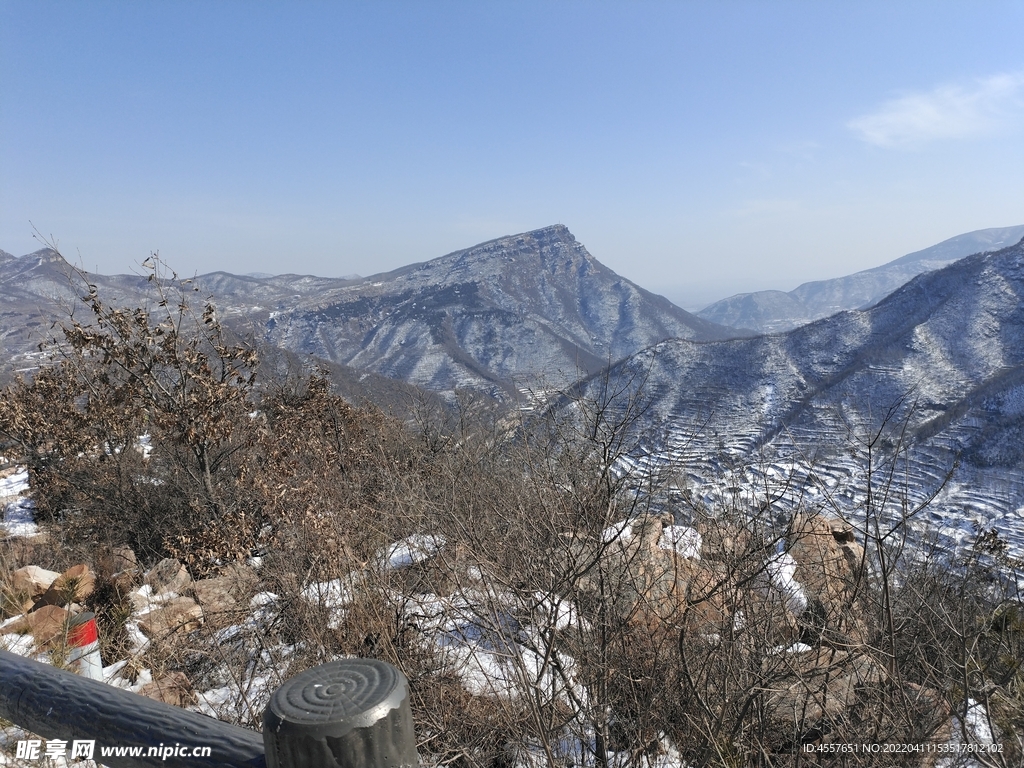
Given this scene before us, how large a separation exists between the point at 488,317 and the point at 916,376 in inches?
3495

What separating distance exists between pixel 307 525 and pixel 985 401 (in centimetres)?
5503

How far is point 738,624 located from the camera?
3.46m

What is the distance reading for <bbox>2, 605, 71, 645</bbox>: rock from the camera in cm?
418

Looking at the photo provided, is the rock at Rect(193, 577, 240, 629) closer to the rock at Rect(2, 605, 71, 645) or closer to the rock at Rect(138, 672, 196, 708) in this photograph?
the rock at Rect(138, 672, 196, 708)

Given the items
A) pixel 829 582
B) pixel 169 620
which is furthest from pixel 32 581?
pixel 829 582

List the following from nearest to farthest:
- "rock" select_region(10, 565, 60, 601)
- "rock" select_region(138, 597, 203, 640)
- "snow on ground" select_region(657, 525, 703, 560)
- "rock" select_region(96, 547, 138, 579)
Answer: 1. "snow on ground" select_region(657, 525, 703, 560)
2. "rock" select_region(138, 597, 203, 640)
3. "rock" select_region(10, 565, 60, 601)
4. "rock" select_region(96, 547, 138, 579)

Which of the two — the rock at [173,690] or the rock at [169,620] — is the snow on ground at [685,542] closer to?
the rock at [173,690]

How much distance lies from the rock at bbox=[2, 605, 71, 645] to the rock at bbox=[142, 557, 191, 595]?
3.57 feet

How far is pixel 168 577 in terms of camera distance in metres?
6.02

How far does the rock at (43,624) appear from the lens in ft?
13.7

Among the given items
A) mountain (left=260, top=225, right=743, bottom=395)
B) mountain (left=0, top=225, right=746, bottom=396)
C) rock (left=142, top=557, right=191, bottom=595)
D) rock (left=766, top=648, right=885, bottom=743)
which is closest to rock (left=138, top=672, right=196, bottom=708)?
rock (left=142, top=557, right=191, bottom=595)

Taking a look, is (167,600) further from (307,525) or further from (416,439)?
(416,439)

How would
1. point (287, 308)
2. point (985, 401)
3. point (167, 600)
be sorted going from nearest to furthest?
point (167, 600), point (985, 401), point (287, 308)

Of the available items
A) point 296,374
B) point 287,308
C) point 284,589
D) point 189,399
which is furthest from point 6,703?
point 287,308
